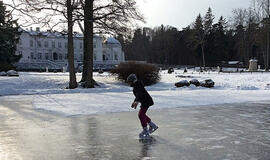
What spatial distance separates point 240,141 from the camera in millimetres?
7371

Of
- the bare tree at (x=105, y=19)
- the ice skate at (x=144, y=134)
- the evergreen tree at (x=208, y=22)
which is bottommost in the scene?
the ice skate at (x=144, y=134)

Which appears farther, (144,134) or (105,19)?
(105,19)

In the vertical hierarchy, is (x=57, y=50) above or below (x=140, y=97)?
above

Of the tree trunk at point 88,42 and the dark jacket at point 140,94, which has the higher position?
the tree trunk at point 88,42

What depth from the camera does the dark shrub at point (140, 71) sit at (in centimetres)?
2545

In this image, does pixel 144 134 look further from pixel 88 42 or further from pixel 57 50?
pixel 57 50

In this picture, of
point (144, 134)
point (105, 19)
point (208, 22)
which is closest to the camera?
point (144, 134)

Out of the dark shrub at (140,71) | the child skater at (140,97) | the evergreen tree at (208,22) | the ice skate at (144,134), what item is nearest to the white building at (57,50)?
the evergreen tree at (208,22)

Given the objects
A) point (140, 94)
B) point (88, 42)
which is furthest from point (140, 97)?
point (88, 42)

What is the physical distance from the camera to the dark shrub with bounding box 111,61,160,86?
1002 inches

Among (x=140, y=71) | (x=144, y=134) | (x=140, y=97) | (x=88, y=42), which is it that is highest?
(x=88, y=42)

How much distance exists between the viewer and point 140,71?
25.4 meters

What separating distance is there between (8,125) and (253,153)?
689cm

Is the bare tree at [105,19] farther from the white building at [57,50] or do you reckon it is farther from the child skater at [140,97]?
the white building at [57,50]
